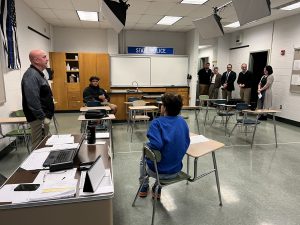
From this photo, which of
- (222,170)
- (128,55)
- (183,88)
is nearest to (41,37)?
(128,55)

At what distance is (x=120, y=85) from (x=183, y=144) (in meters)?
6.66

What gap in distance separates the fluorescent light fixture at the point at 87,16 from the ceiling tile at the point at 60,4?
0.63 m

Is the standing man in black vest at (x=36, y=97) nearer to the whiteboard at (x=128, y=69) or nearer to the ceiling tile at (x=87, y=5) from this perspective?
the ceiling tile at (x=87, y=5)

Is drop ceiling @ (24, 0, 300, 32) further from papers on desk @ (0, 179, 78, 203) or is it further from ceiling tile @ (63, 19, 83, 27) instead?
papers on desk @ (0, 179, 78, 203)

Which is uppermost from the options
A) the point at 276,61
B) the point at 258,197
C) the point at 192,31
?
the point at 192,31

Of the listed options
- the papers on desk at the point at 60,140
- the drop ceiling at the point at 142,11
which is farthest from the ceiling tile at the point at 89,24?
the papers on desk at the point at 60,140

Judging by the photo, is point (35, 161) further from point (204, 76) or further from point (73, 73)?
point (204, 76)

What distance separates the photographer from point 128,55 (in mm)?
8219

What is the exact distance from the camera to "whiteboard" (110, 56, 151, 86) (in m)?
8.22

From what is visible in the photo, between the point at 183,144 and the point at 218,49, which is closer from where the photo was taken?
the point at 183,144

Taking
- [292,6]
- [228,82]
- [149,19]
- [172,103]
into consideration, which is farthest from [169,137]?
[228,82]

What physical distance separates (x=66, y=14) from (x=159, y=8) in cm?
277

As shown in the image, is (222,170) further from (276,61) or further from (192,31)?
(192,31)

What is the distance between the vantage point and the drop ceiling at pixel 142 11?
17.3 ft
